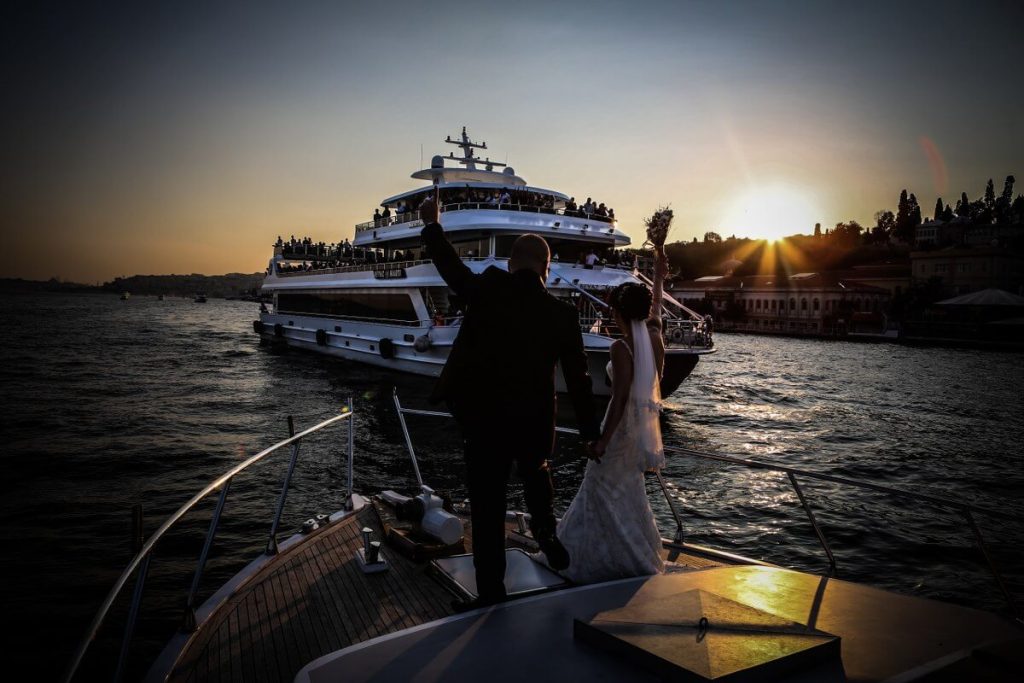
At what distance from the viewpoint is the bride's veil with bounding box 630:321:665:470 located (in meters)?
3.80

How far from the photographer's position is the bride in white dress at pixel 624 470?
3689 mm

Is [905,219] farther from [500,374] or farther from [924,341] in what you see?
[500,374]

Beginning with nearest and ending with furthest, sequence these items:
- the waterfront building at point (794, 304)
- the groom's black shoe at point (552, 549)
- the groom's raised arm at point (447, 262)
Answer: the groom's raised arm at point (447, 262), the groom's black shoe at point (552, 549), the waterfront building at point (794, 304)

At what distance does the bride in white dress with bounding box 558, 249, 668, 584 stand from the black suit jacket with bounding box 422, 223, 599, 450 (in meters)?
0.77

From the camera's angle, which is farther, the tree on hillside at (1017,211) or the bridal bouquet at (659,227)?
the tree on hillside at (1017,211)

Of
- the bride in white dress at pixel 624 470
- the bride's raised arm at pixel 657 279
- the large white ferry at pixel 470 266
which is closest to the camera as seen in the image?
the bride in white dress at pixel 624 470

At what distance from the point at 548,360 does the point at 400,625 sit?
1711 millimetres

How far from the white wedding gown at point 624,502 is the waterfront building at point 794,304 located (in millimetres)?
71384

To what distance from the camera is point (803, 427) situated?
19203 mm

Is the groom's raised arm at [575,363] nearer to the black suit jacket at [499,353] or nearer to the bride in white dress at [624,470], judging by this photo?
the black suit jacket at [499,353]

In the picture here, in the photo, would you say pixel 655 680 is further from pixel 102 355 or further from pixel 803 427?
pixel 102 355

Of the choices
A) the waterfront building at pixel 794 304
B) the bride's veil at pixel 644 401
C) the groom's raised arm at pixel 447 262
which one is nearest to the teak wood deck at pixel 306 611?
the bride's veil at pixel 644 401

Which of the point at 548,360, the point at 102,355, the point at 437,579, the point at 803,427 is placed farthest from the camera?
the point at 102,355

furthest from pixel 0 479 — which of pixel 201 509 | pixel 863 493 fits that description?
pixel 863 493
